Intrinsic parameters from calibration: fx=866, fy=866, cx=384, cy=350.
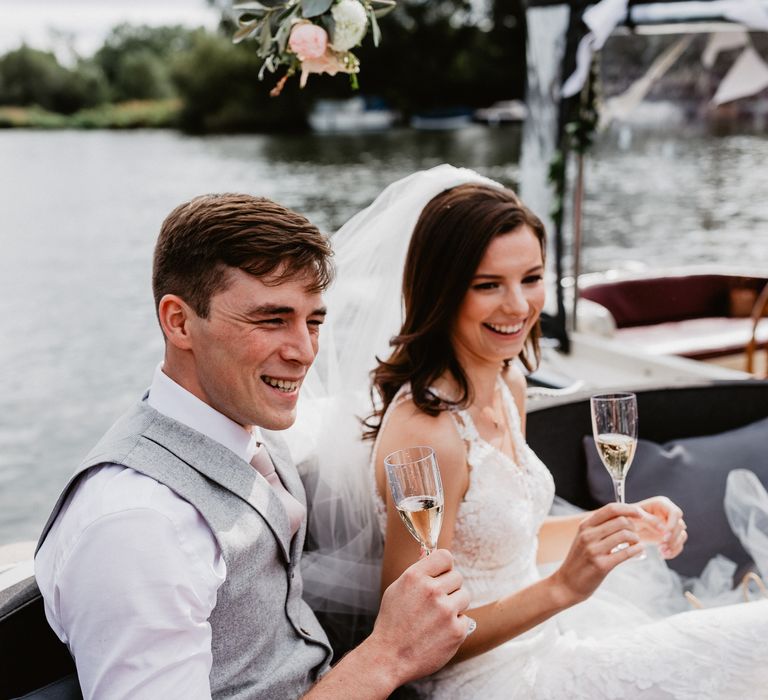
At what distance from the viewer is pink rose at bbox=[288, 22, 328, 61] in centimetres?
198

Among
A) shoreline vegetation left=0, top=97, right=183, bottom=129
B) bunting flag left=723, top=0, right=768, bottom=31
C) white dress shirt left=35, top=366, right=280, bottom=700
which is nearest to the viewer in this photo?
white dress shirt left=35, top=366, right=280, bottom=700

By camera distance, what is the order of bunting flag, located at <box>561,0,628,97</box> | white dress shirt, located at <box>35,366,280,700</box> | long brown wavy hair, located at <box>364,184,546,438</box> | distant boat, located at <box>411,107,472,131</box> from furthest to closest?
distant boat, located at <box>411,107,472,131</box> → bunting flag, located at <box>561,0,628,97</box> → long brown wavy hair, located at <box>364,184,546,438</box> → white dress shirt, located at <box>35,366,280,700</box>

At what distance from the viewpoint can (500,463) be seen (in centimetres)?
194

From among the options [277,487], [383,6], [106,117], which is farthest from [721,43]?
[106,117]

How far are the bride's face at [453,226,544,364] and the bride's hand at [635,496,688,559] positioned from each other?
0.46m

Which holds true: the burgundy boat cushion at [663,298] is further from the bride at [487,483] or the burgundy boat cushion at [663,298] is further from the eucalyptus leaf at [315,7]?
the eucalyptus leaf at [315,7]

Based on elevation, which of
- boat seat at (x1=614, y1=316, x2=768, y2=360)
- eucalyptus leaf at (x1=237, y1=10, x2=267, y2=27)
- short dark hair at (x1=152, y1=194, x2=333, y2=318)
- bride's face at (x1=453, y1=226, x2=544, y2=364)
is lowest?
boat seat at (x1=614, y1=316, x2=768, y2=360)

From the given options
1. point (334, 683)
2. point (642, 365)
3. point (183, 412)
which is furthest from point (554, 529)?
point (642, 365)

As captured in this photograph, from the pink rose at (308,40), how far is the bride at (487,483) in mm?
393

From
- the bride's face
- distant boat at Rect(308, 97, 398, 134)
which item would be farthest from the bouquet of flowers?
distant boat at Rect(308, 97, 398, 134)

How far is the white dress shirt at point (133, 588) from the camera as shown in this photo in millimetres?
1142

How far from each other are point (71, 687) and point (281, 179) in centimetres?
2597

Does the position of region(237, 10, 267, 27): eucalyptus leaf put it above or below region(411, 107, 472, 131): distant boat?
above

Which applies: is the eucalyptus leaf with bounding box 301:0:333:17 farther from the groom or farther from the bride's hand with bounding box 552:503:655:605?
the bride's hand with bounding box 552:503:655:605
